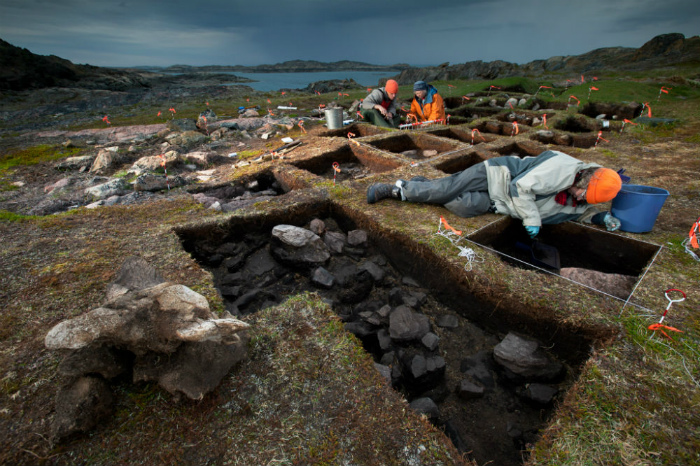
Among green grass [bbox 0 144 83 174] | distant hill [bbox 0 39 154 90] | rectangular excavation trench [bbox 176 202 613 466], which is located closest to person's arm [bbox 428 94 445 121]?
rectangular excavation trench [bbox 176 202 613 466]

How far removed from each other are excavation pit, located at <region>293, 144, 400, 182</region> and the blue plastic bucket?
4.12 meters

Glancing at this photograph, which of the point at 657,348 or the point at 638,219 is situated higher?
the point at 638,219

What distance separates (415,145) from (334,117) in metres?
2.80

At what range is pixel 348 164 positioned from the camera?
812 cm

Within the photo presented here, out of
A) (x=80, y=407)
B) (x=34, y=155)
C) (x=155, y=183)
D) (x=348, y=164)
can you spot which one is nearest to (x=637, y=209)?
(x=348, y=164)

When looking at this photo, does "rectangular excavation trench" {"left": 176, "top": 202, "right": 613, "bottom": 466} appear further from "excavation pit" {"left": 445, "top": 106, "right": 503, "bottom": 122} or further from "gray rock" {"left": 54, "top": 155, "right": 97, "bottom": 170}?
"excavation pit" {"left": 445, "top": 106, "right": 503, "bottom": 122}

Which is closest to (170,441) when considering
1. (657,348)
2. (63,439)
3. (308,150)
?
(63,439)

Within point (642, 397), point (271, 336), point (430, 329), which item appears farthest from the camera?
point (430, 329)

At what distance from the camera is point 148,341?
75.7 inches

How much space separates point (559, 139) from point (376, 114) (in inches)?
221

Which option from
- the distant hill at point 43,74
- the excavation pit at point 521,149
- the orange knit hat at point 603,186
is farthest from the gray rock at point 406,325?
the distant hill at point 43,74

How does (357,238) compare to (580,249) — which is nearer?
(580,249)

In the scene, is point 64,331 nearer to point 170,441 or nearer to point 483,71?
point 170,441

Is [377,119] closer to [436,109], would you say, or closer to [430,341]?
[436,109]
